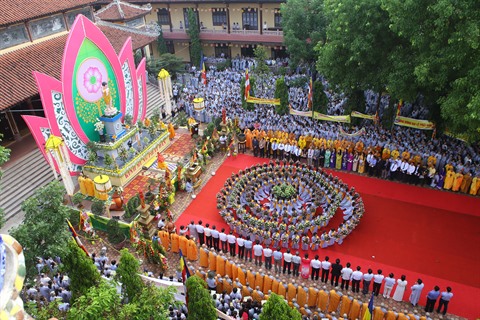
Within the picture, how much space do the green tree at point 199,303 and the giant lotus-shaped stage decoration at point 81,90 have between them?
31.0 ft

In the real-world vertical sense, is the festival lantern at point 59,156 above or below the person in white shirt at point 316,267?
above

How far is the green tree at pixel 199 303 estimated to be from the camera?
27.6 ft

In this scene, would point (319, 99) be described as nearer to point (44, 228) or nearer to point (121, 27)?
point (121, 27)

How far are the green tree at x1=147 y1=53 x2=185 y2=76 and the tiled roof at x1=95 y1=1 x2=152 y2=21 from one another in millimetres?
3099

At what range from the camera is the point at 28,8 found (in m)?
18.0

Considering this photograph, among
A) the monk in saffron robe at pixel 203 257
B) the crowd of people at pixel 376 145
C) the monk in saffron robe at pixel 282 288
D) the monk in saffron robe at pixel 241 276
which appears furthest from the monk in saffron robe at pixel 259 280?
the crowd of people at pixel 376 145

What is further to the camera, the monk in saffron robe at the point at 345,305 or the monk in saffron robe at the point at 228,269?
the monk in saffron robe at the point at 228,269

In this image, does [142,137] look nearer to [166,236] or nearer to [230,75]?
[166,236]

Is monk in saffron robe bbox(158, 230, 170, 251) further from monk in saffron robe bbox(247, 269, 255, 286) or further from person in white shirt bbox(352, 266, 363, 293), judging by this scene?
person in white shirt bbox(352, 266, 363, 293)

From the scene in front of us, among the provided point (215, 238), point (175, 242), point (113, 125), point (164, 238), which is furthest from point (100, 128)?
point (215, 238)

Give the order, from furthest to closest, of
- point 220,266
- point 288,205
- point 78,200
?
point 78,200 < point 288,205 < point 220,266

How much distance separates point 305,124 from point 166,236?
912 centimetres

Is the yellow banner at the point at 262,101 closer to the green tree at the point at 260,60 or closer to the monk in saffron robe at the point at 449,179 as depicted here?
the green tree at the point at 260,60

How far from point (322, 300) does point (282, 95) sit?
11847mm
